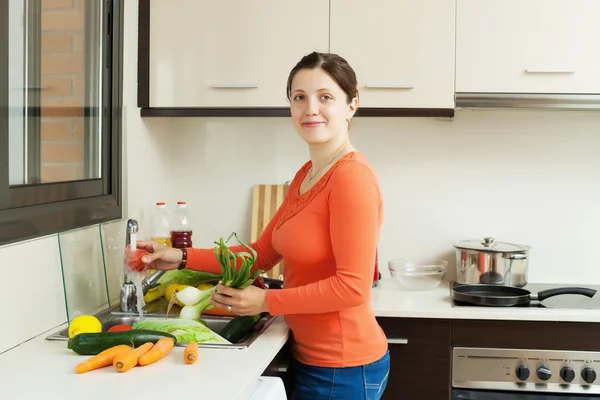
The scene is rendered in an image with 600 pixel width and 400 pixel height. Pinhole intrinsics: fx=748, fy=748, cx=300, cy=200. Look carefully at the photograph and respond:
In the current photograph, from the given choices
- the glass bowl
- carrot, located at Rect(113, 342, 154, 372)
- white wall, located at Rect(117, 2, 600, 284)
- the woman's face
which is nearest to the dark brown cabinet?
the glass bowl

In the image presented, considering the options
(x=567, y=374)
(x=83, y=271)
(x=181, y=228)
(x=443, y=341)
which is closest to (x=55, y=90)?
(x=83, y=271)

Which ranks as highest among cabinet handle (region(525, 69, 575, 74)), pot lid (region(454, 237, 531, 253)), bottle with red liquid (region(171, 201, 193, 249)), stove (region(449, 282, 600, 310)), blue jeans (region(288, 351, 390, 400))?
cabinet handle (region(525, 69, 575, 74))

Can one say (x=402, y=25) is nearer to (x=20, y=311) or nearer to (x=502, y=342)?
(x=502, y=342)

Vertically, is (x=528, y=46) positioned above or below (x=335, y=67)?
above

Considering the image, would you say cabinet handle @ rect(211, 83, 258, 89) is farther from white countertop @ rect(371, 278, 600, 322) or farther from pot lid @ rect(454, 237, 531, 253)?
pot lid @ rect(454, 237, 531, 253)

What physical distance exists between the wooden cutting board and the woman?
92 centimetres

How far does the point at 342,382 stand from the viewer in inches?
76.4

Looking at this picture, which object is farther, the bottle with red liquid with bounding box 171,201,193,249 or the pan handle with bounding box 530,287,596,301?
the bottle with red liquid with bounding box 171,201,193,249

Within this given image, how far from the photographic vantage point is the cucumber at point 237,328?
199 centimetres

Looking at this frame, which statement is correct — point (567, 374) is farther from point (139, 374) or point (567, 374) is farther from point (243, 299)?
point (139, 374)

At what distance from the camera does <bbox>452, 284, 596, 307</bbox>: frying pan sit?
2.45m

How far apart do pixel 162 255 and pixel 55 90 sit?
22.6 inches

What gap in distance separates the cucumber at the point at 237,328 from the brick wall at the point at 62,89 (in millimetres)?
677

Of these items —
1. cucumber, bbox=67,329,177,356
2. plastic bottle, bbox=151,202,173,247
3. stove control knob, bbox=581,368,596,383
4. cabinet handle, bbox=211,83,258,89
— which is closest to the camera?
cucumber, bbox=67,329,177,356
